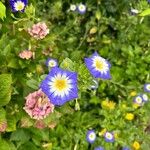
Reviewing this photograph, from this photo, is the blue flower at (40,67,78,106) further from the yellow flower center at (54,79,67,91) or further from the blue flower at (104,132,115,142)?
the blue flower at (104,132,115,142)

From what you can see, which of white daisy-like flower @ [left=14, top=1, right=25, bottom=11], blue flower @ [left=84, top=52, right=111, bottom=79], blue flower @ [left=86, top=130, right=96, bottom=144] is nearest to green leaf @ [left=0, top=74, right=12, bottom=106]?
blue flower @ [left=84, top=52, right=111, bottom=79]

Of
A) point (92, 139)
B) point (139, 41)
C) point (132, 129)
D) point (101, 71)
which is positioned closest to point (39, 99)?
point (101, 71)

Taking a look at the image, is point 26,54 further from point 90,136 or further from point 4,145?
point 90,136

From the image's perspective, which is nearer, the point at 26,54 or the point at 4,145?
the point at 4,145

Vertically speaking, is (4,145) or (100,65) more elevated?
(100,65)

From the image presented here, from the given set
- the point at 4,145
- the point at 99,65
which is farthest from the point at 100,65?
the point at 4,145

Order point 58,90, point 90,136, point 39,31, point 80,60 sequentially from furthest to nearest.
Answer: point 90,136, point 80,60, point 39,31, point 58,90
